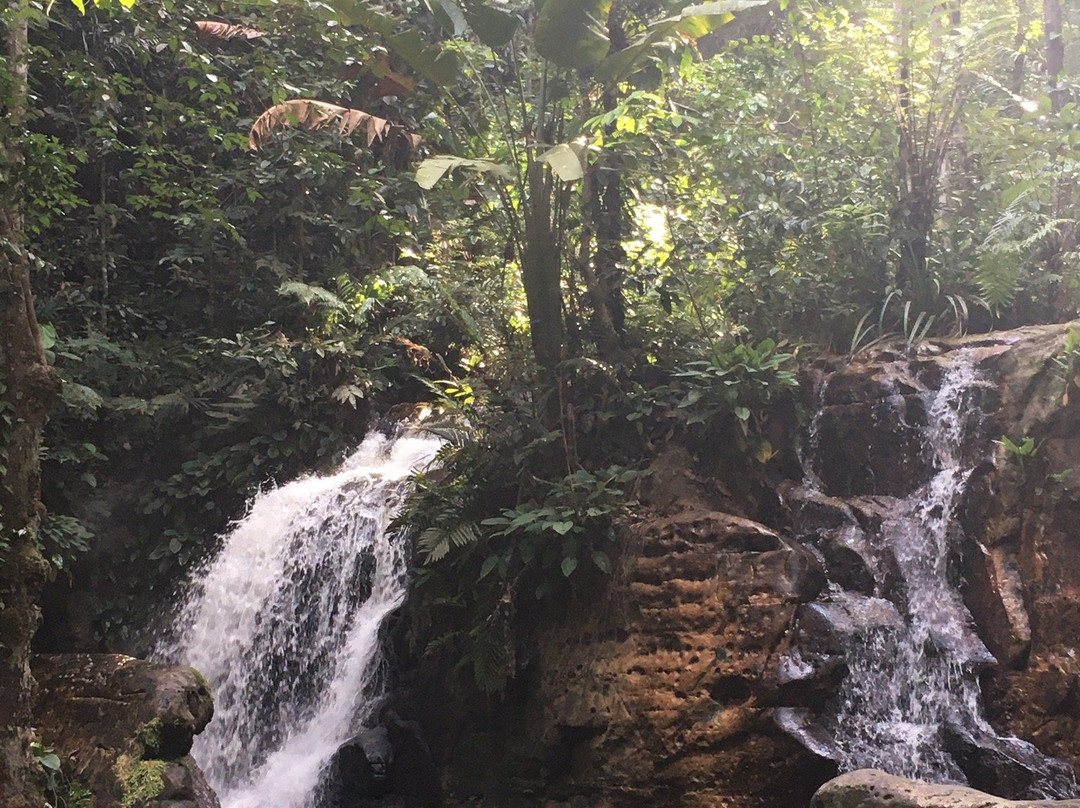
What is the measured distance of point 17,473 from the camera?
4844 mm

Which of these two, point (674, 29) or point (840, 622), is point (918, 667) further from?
point (674, 29)

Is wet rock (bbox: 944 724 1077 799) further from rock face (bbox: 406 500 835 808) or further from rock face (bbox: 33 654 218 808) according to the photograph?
rock face (bbox: 33 654 218 808)

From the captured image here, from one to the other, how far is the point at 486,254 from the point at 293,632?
5.30 metres

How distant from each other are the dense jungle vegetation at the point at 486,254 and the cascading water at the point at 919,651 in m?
1.06

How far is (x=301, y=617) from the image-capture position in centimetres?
731

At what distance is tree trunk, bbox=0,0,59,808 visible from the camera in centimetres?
452

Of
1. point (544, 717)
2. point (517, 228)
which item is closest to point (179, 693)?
point (544, 717)

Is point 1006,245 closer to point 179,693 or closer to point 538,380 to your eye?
point 538,380

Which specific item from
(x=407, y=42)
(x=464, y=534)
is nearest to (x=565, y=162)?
(x=407, y=42)

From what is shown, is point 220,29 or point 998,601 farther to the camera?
point 220,29

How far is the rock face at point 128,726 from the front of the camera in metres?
5.25

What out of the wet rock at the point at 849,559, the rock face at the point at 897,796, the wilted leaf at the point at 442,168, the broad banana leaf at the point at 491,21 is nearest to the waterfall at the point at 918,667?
the wet rock at the point at 849,559

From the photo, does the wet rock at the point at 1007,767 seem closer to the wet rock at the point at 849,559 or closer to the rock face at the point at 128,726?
the wet rock at the point at 849,559

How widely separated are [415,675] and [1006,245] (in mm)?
5796
